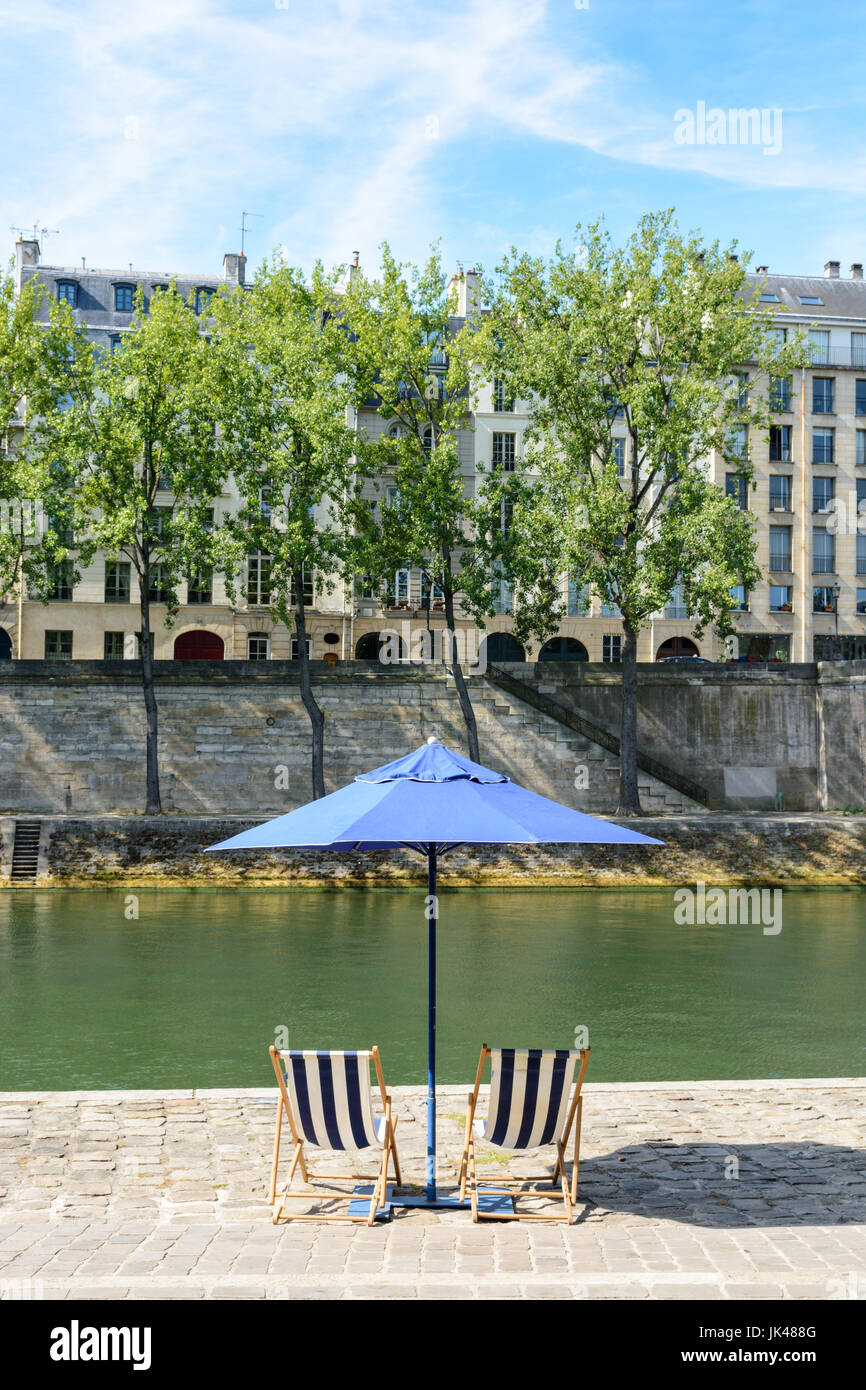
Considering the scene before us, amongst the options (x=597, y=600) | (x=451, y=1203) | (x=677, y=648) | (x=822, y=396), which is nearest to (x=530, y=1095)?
(x=451, y=1203)

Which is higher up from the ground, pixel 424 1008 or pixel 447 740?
pixel 447 740

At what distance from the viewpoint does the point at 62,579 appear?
39.5m

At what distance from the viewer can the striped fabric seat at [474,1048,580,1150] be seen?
7797mm

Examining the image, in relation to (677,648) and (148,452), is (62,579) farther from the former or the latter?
(677,648)

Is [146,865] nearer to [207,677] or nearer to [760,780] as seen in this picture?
[207,677]

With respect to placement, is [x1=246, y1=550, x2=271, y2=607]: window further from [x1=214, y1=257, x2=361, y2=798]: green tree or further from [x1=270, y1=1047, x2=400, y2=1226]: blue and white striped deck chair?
[x1=270, y1=1047, x2=400, y2=1226]: blue and white striped deck chair

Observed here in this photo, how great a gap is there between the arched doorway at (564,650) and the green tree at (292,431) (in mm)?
16746

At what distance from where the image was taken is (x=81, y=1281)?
6027mm

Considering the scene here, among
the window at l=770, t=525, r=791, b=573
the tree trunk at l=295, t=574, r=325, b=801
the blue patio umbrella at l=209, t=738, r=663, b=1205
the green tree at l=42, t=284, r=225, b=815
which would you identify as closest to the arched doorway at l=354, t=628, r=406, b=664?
the tree trunk at l=295, t=574, r=325, b=801

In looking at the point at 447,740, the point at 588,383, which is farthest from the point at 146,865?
the point at 588,383

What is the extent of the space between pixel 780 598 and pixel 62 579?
3025 cm

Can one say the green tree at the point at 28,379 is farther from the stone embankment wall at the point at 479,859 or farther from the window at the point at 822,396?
the window at the point at 822,396
